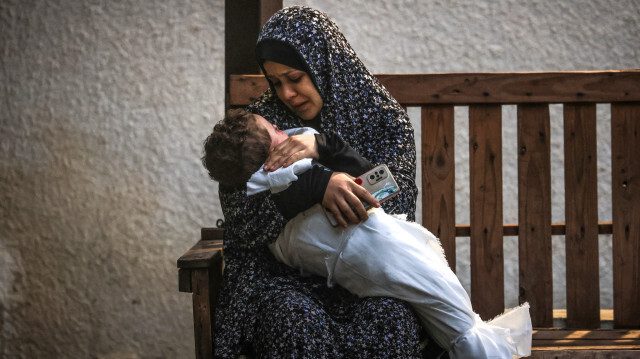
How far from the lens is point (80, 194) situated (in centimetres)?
351

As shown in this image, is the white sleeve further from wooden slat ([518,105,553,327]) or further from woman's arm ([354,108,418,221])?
wooden slat ([518,105,553,327])

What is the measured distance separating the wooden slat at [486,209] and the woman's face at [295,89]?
2.67 ft

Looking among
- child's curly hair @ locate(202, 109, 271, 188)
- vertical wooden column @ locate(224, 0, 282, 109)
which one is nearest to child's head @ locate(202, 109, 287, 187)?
child's curly hair @ locate(202, 109, 271, 188)

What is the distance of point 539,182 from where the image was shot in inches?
101

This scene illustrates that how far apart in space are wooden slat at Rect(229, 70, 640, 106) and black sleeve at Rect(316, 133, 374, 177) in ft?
2.52

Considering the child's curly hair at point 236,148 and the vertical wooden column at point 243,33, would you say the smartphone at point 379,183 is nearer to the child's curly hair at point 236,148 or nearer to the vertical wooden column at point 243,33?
the child's curly hair at point 236,148

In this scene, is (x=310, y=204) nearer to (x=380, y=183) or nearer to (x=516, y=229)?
(x=380, y=183)

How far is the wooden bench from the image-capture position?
2.49m

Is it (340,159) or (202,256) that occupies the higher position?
(340,159)

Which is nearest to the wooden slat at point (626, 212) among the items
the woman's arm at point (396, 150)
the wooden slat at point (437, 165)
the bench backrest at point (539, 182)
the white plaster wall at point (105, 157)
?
the bench backrest at point (539, 182)

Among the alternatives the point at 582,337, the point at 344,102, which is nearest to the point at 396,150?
the point at 344,102

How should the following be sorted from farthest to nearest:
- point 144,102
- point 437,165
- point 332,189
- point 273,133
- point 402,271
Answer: point 144,102
point 437,165
point 273,133
point 332,189
point 402,271

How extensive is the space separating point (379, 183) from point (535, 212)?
44.9 inches

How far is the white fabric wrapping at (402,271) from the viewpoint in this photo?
158 centimetres
